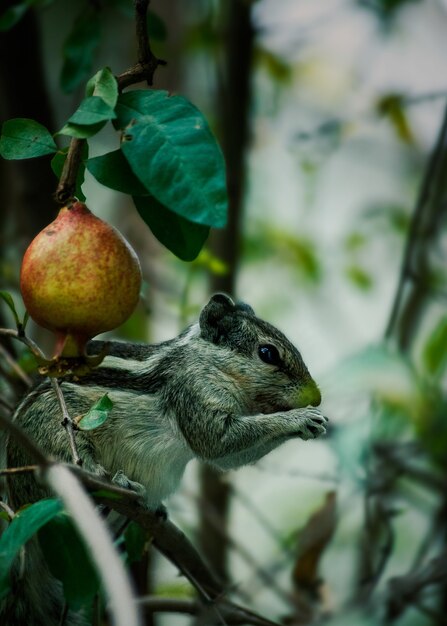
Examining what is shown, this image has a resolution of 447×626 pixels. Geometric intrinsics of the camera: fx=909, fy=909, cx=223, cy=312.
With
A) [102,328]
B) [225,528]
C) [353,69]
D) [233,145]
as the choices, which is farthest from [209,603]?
[353,69]

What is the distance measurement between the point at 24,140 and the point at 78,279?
0.26 meters

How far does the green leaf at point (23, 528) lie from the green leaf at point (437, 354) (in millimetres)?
1537

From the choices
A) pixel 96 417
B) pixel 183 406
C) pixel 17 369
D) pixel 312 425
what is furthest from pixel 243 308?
pixel 96 417

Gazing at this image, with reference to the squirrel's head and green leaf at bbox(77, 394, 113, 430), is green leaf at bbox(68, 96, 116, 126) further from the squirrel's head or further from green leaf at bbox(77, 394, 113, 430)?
the squirrel's head

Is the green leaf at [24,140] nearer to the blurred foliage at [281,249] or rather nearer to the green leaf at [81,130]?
the green leaf at [81,130]

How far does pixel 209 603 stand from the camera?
1894 millimetres

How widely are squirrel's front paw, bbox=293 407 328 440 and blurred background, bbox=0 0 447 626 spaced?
32 cm

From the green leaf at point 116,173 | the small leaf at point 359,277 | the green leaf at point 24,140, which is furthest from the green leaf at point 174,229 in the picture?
the small leaf at point 359,277

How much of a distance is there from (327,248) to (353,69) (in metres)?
1.13

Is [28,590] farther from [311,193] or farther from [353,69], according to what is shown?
[353,69]

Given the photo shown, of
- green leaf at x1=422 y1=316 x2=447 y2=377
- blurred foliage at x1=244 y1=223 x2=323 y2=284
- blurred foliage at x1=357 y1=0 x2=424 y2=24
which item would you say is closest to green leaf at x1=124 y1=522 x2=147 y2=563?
green leaf at x1=422 y1=316 x2=447 y2=377

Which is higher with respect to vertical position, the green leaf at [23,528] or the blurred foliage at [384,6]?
the green leaf at [23,528]

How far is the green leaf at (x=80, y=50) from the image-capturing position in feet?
7.24

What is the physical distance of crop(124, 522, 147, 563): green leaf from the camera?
6.26 feet
